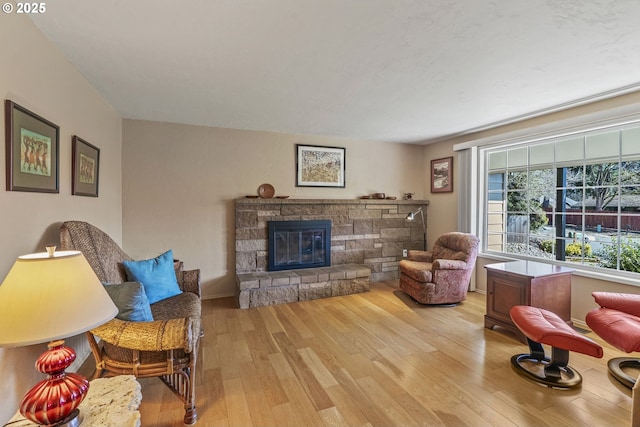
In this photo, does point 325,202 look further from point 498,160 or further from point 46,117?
point 46,117

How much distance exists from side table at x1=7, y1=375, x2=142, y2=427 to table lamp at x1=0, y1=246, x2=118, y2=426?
77mm

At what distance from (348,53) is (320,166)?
8.31 ft

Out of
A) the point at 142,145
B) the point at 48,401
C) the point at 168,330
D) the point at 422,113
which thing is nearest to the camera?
the point at 48,401

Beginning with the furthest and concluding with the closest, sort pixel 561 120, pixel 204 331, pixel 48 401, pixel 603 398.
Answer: pixel 561 120, pixel 204 331, pixel 603 398, pixel 48 401

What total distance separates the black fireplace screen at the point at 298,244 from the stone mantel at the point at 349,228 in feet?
0.30

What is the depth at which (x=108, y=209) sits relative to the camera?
10.4ft

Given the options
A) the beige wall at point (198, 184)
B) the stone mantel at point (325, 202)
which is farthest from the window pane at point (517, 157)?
the beige wall at point (198, 184)

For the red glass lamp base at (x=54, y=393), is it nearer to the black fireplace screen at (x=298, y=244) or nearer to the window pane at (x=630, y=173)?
the black fireplace screen at (x=298, y=244)

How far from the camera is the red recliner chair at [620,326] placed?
193 centimetres

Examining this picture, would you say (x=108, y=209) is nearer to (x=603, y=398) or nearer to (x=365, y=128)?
(x=365, y=128)

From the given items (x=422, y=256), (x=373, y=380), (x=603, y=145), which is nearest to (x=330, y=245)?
(x=422, y=256)

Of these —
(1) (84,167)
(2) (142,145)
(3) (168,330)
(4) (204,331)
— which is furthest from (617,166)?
(2) (142,145)

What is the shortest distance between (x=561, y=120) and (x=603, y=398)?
8.90 feet

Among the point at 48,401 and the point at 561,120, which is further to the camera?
the point at 561,120
